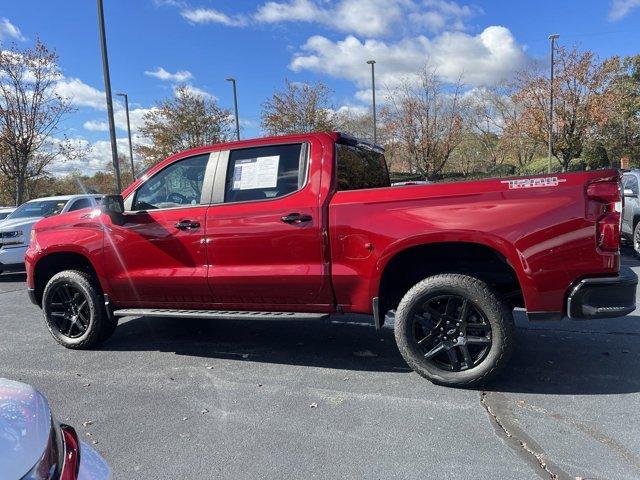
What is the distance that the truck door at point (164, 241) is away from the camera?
441cm

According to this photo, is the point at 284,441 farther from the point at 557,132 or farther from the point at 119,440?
the point at 557,132

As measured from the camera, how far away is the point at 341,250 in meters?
3.93

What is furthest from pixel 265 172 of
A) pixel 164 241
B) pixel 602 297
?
pixel 602 297

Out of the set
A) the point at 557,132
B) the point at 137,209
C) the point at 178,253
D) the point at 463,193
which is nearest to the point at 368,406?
the point at 463,193

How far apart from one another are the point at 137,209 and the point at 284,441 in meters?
2.62

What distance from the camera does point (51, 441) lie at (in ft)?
5.82

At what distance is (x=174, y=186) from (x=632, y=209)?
8.90m

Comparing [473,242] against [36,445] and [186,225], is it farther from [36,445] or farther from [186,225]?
[36,445]

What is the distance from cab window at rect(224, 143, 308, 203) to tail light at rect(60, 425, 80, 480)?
8.30 ft

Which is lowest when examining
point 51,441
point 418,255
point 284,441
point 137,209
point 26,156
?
point 284,441

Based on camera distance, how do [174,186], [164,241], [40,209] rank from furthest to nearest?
[40,209]
[174,186]
[164,241]

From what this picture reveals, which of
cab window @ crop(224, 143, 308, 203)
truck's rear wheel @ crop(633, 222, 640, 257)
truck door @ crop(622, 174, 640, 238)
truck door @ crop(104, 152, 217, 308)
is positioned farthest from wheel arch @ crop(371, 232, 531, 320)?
truck door @ crop(622, 174, 640, 238)

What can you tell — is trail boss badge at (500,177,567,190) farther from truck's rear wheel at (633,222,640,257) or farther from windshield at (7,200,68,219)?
windshield at (7,200,68,219)

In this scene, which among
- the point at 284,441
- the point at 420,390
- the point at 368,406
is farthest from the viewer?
the point at 420,390
